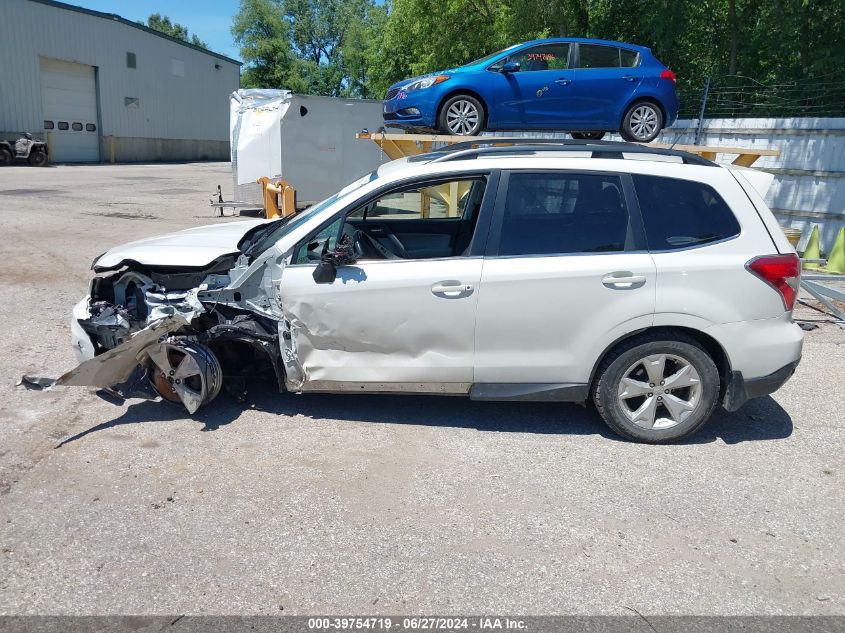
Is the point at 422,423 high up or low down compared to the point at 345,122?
down

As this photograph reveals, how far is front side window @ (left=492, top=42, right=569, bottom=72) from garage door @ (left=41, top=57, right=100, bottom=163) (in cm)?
3282

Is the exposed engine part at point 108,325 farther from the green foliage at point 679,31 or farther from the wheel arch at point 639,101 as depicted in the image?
the green foliage at point 679,31

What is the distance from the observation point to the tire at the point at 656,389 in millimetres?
4391

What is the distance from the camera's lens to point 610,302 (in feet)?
14.2

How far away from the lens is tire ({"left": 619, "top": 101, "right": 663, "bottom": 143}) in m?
9.30

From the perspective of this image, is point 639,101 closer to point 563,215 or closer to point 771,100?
point 771,100

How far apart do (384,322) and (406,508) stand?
3.96 feet

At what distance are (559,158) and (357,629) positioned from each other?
310cm

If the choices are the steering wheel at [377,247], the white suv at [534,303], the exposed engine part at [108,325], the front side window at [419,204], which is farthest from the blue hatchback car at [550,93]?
the exposed engine part at [108,325]

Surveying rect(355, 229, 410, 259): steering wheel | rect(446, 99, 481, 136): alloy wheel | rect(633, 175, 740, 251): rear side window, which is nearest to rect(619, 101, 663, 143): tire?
rect(446, 99, 481, 136): alloy wheel

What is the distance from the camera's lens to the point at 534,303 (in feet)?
14.2

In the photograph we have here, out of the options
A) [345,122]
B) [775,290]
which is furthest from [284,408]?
[345,122]

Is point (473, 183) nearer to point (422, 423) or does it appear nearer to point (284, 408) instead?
point (422, 423)

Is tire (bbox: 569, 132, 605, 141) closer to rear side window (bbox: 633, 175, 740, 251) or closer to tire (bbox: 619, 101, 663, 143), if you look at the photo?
tire (bbox: 619, 101, 663, 143)
